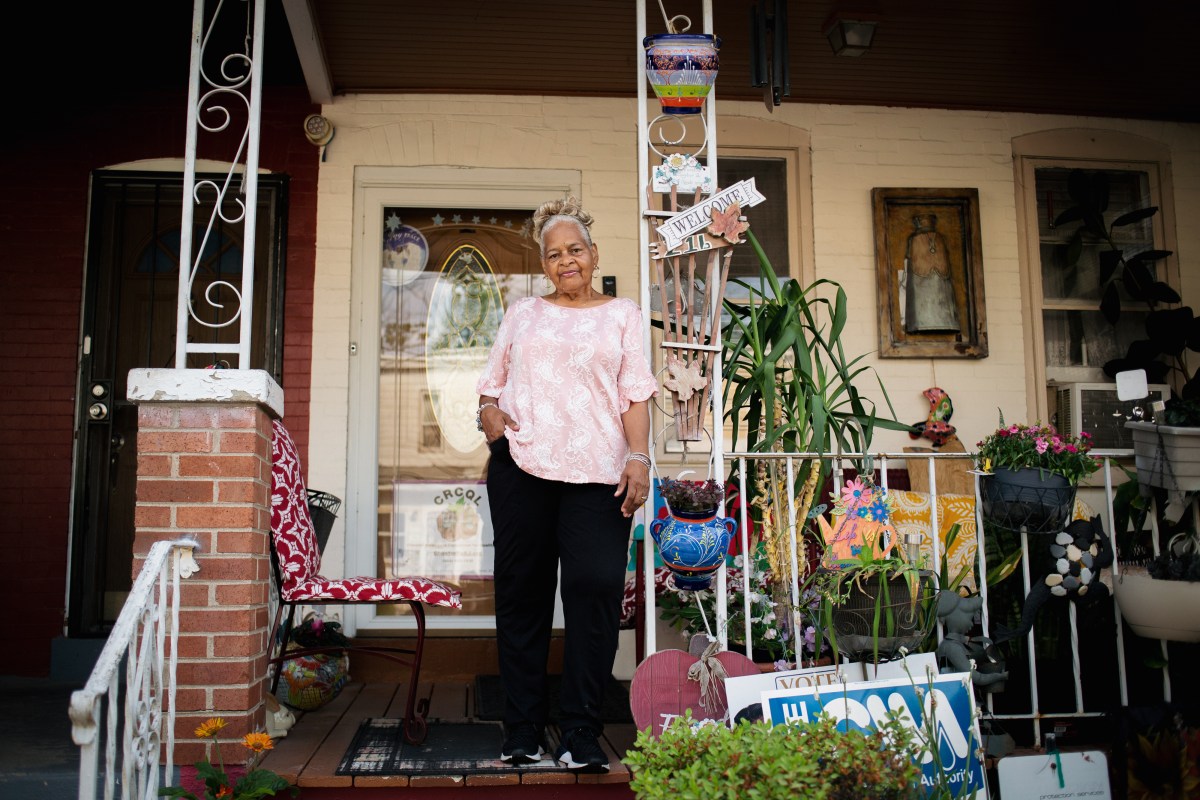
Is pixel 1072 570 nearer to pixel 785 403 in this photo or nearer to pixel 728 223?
pixel 785 403

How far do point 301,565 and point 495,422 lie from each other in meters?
0.93

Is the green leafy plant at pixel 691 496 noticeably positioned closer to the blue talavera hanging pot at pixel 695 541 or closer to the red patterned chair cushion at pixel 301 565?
the blue talavera hanging pot at pixel 695 541

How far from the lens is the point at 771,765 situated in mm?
2078

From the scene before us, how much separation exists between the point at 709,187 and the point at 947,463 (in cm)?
234

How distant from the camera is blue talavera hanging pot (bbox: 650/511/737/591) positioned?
3.01 m

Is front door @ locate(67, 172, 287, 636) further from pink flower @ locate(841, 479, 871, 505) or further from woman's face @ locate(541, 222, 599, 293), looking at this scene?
pink flower @ locate(841, 479, 871, 505)

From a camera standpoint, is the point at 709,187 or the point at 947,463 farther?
the point at 947,463

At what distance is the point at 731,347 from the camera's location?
367 cm

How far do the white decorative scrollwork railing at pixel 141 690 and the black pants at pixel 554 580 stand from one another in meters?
0.91

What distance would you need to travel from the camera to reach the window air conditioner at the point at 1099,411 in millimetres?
5184

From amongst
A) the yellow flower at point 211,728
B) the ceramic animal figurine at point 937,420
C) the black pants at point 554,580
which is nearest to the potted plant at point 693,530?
the black pants at point 554,580

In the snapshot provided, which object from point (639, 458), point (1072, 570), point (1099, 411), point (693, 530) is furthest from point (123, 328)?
point (1099, 411)

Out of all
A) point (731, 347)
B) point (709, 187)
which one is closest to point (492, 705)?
point (731, 347)

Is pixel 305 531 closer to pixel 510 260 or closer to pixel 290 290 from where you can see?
pixel 290 290
